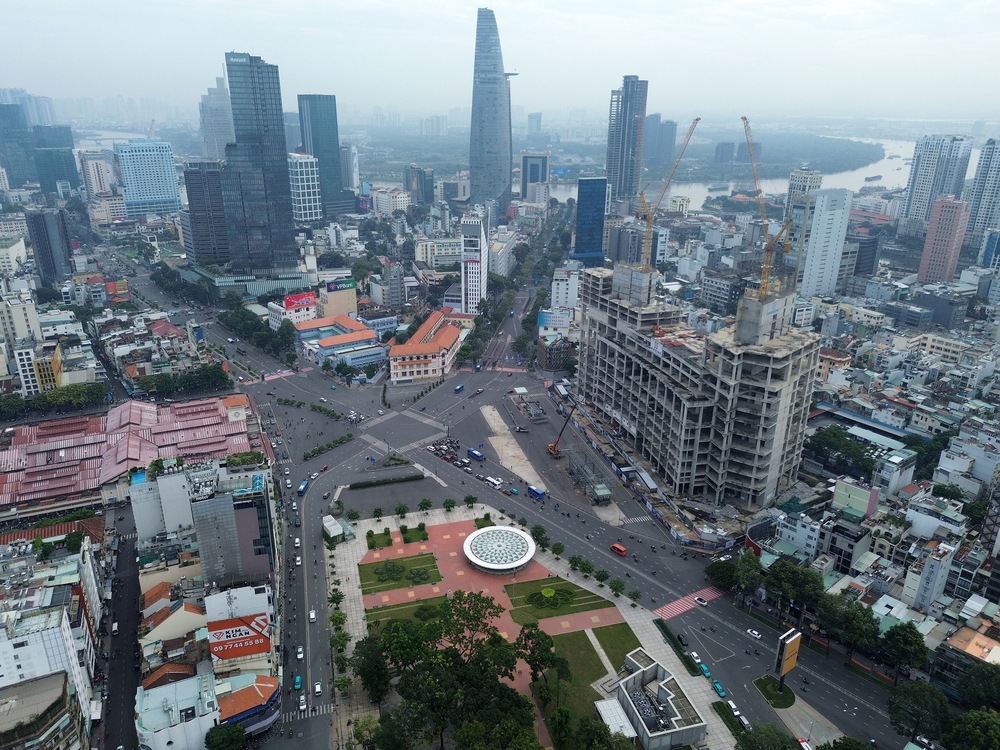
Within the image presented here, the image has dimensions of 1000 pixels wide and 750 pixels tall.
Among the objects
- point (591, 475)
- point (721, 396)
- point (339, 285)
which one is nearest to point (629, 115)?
point (339, 285)

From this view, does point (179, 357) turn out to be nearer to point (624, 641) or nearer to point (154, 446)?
point (154, 446)

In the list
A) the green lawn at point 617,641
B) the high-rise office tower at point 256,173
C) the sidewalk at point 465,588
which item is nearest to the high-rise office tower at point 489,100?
the high-rise office tower at point 256,173

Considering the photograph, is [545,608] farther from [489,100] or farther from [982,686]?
[489,100]

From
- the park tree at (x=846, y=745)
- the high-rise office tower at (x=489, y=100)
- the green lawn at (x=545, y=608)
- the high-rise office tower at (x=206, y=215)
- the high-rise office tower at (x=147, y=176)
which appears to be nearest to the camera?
the park tree at (x=846, y=745)

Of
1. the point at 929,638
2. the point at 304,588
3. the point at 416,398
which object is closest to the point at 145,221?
the point at 416,398

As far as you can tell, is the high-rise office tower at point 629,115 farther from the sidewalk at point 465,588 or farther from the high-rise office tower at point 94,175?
the sidewalk at point 465,588
